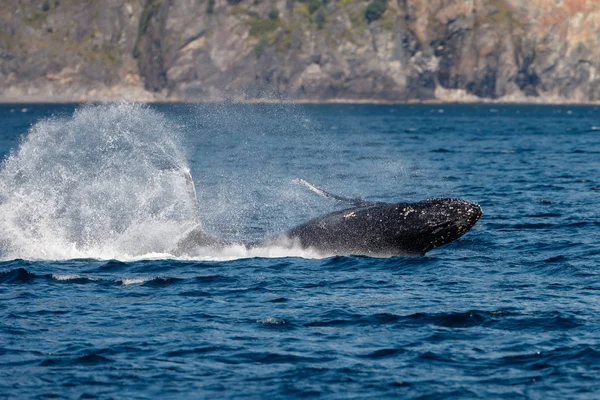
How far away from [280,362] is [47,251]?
1353 cm

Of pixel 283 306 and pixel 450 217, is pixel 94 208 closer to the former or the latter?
pixel 450 217

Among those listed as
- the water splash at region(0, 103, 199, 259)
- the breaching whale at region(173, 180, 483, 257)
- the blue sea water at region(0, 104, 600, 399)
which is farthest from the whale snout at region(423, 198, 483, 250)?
the water splash at region(0, 103, 199, 259)

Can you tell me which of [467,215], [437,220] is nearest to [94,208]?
[437,220]

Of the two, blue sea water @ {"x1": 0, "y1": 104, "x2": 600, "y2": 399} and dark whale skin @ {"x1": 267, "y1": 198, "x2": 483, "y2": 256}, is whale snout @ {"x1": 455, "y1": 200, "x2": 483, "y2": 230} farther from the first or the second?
blue sea water @ {"x1": 0, "y1": 104, "x2": 600, "y2": 399}

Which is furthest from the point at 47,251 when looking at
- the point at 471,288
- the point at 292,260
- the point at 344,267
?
the point at 471,288

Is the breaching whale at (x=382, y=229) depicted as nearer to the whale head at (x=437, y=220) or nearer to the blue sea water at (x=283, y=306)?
the whale head at (x=437, y=220)

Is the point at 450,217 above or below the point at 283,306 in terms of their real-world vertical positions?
above

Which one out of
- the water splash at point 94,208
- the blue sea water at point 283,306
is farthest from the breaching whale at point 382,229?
the water splash at point 94,208

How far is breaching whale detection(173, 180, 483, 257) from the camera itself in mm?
25125

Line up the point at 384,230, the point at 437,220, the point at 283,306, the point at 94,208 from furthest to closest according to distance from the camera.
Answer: the point at 94,208
the point at 384,230
the point at 437,220
the point at 283,306

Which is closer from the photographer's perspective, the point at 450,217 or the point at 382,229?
the point at 450,217

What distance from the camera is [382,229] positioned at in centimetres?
2594

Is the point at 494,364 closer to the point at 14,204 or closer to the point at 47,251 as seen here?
the point at 47,251

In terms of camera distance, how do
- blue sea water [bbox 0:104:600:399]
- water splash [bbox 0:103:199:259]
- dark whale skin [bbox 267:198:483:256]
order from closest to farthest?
blue sea water [bbox 0:104:600:399], dark whale skin [bbox 267:198:483:256], water splash [bbox 0:103:199:259]
